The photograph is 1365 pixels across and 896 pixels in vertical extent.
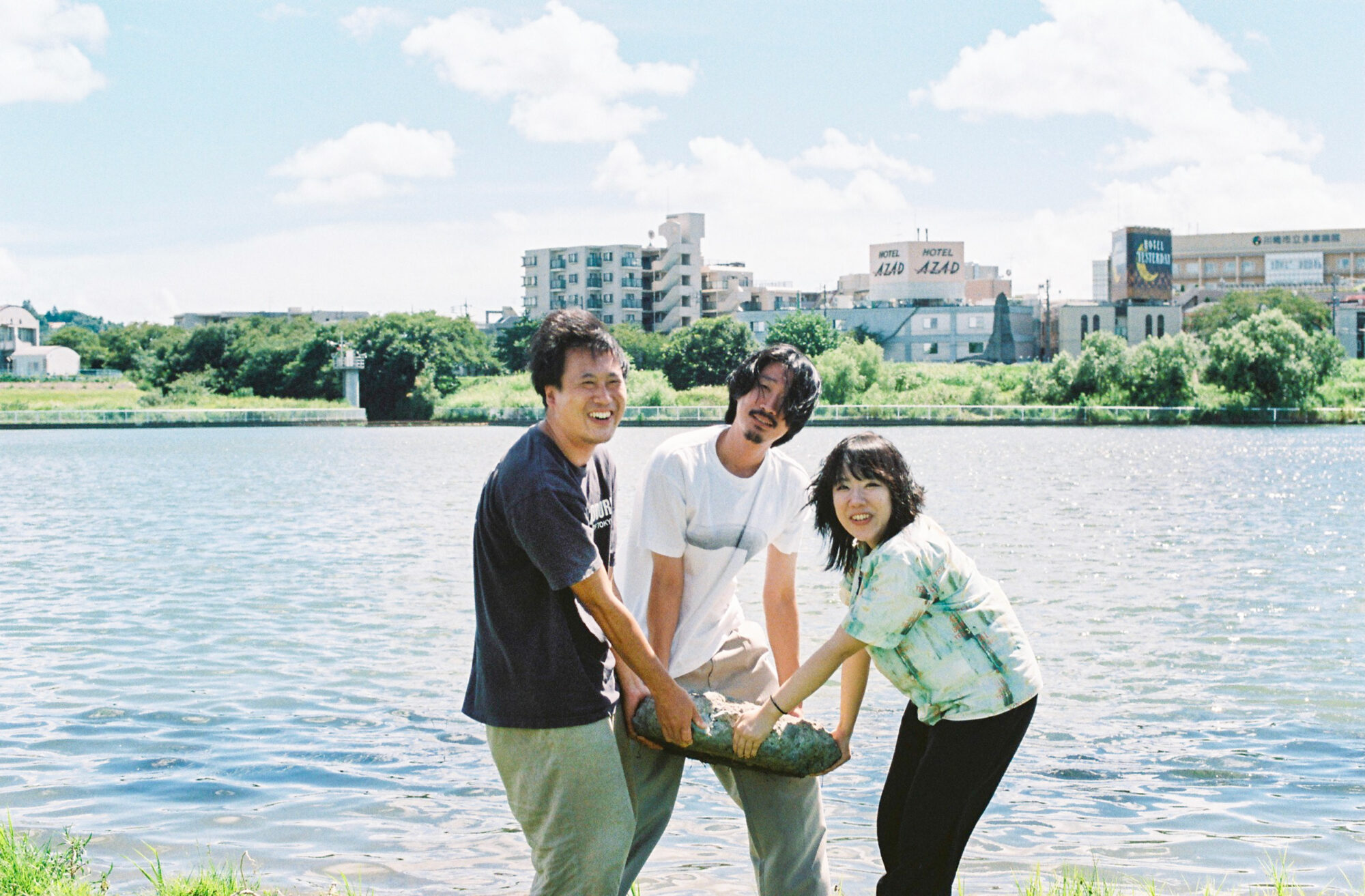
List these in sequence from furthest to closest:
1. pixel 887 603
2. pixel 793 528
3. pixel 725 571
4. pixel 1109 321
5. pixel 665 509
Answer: pixel 1109 321, pixel 793 528, pixel 725 571, pixel 665 509, pixel 887 603

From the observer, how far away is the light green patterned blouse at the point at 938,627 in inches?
158

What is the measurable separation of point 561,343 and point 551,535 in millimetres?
700

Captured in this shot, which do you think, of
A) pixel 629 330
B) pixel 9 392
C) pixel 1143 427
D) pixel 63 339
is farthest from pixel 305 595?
pixel 63 339

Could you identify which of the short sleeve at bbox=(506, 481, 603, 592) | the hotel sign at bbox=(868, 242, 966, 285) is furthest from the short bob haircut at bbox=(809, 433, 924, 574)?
the hotel sign at bbox=(868, 242, 966, 285)

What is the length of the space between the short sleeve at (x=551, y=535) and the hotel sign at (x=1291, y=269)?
476 feet

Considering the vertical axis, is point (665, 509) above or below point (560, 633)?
above

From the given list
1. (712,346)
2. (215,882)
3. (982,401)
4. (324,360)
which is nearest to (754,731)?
(215,882)

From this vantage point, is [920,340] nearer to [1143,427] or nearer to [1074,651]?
[1143,427]

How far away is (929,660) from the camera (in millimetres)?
4121

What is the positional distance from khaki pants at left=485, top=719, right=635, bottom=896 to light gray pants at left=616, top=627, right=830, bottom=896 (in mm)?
505

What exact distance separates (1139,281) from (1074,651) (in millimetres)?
94344

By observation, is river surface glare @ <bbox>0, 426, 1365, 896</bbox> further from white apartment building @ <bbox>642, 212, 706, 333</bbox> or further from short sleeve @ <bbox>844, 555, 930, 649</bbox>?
white apartment building @ <bbox>642, 212, 706, 333</bbox>

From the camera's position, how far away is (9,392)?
9525 centimetres

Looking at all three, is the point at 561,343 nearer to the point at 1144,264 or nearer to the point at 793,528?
the point at 793,528
